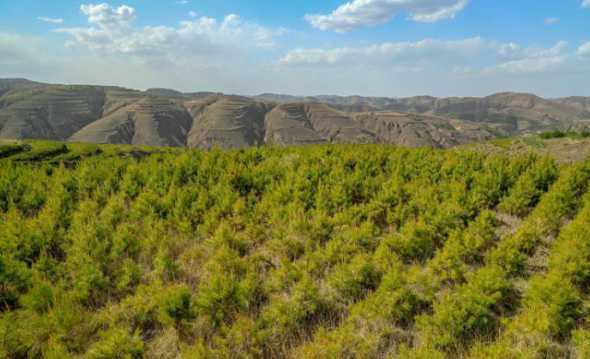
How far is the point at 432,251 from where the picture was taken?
6625 mm

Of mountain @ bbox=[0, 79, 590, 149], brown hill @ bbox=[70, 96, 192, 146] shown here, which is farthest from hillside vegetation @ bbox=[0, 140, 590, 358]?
brown hill @ bbox=[70, 96, 192, 146]

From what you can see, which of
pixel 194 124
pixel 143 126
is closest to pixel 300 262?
pixel 143 126

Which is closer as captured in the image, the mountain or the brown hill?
the brown hill

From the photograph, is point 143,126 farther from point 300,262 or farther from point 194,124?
point 300,262

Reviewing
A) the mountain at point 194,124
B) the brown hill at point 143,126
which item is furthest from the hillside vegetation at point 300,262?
the brown hill at point 143,126

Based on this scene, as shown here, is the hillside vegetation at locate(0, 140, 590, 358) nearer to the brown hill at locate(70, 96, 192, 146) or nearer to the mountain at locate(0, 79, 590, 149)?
the mountain at locate(0, 79, 590, 149)

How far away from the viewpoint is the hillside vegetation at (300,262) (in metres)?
4.41

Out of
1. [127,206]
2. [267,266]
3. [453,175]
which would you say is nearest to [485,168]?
[453,175]

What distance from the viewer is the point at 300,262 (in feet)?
20.6

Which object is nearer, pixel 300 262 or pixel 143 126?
pixel 300 262

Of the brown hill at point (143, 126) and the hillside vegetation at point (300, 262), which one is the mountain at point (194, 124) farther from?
the hillside vegetation at point (300, 262)

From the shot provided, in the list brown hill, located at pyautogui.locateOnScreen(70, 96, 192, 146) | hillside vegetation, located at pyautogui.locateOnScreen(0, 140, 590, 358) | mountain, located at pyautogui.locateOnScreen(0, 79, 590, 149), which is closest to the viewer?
hillside vegetation, located at pyautogui.locateOnScreen(0, 140, 590, 358)

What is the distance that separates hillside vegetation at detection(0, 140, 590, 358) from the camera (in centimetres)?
441

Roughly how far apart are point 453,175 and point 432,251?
12.0 feet
